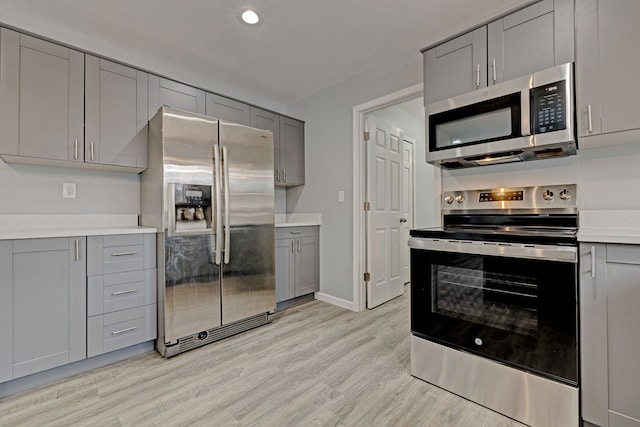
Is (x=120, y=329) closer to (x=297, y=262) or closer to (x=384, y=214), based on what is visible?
(x=297, y=262)

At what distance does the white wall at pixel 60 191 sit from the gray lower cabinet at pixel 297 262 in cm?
142

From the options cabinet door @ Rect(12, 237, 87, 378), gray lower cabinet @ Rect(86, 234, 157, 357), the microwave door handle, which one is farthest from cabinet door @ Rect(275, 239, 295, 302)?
the microwave door handle

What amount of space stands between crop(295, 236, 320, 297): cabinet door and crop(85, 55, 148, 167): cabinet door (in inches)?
68.3

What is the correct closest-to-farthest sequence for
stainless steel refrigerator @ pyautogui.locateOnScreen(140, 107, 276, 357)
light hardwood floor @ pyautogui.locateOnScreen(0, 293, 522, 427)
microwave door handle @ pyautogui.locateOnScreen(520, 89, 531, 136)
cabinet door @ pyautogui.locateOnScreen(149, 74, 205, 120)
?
light hardwood floor @ pyautogui.locateOnScreen(0, 293, 522, 427), microwave door handle @ pyautogui.locateOnScreen(520, 89, 531, 136), stainless steel refrigerator @ pyautogui.locateOnScreen(140, 107, 276, 357), cabinet door @ pyautogui.locateOnScreen(149, 74, 205, 120)

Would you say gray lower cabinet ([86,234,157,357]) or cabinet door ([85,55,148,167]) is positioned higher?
cabinet door ([85,55,148,167])

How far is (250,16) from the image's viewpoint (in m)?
2.13

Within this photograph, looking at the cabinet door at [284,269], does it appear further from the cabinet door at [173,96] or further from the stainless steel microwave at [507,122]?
the stainless steel microwave at [507,122]

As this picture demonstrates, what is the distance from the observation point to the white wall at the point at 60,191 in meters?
2.13

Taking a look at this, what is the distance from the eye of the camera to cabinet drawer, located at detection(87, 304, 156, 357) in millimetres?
1958

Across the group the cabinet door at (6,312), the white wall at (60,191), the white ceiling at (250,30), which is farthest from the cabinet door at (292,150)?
the cabinet door at (6,312)

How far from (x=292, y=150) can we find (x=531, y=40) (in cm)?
244

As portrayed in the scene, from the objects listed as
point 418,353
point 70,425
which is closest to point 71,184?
point 70,425

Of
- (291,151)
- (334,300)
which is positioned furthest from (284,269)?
(291,151)

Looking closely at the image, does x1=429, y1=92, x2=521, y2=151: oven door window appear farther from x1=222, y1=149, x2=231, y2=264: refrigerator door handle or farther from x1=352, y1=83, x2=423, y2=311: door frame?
x1=222, y1=149, x2=231, y2=264: refrigerator door handle
